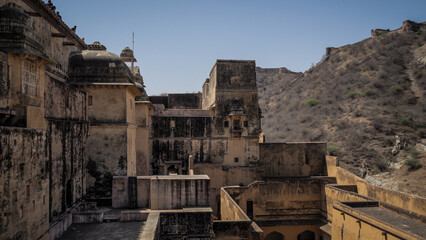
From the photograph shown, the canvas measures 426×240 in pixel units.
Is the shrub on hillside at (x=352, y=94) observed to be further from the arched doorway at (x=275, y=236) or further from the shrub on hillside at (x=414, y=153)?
the arched doorway at (x=275, y=236)

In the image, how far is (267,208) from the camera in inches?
706

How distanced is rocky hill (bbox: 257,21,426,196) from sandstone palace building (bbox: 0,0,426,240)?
22.0 feet

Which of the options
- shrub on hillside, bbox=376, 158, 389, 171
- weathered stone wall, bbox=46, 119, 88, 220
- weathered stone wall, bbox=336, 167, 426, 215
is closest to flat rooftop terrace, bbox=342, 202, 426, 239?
weathered stone wall, bbox=336, 167, 426, 215

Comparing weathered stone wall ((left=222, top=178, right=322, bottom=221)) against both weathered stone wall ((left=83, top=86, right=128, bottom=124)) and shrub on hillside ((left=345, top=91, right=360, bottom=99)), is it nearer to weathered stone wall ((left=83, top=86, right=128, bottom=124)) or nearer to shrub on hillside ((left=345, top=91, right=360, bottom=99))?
weathered stone wall ((left=83, top=86, right=128, bottom=124))

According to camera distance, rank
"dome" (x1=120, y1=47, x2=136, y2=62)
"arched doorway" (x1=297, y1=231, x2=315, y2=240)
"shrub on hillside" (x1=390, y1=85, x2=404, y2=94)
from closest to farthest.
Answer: "arched doorway" (x1=297, y1=231, x2=315, y2=240)
"dome" (x1=120, y1=47, x2=136, y2=62)
"shrub on hillside" (x1=390, y1=85, x2=404, y2=94)

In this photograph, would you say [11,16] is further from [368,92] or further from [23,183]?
[368,92]

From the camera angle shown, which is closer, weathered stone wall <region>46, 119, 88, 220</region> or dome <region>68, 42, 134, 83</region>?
weathered stone wall <region>46, 119, 88, 220</region>

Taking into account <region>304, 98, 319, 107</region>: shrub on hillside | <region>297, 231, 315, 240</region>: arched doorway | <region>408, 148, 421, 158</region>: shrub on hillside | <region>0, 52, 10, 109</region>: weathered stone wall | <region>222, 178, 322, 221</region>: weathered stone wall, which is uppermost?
<region>304, 98, 319, 107</region>: shrub on hillside

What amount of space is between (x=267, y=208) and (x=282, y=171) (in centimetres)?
517

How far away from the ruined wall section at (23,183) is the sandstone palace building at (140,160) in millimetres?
24

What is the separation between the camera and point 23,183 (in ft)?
20.3

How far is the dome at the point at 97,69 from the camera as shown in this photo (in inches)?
480

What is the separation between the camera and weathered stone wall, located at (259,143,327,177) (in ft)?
73.4

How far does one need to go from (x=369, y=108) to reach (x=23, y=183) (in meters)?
34.5
